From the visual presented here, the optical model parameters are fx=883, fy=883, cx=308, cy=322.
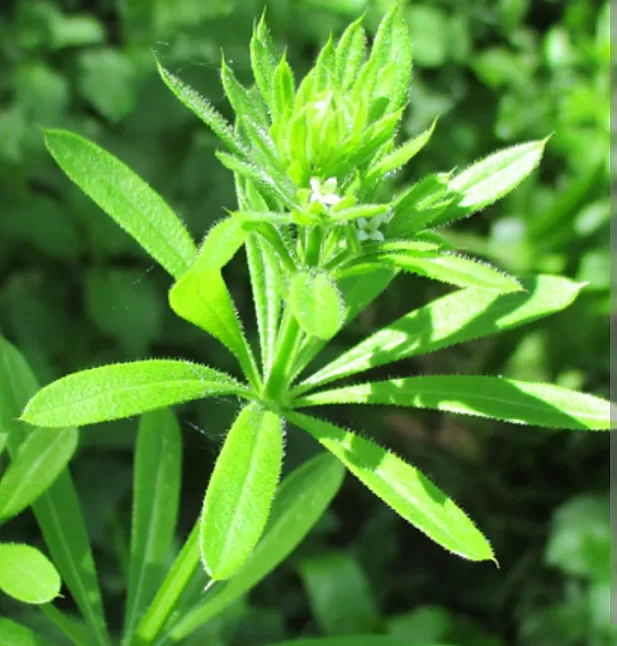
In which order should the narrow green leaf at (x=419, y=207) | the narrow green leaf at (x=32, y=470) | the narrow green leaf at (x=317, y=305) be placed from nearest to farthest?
the narrow green leaf at (x=317, y=305) < the narrow green leaf at (x=419, y=207) < the narrow green leaf at (x=32, y=470)

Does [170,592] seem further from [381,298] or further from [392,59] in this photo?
[381,298]

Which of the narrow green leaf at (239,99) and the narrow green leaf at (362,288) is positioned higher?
the narrow green leaf at (239,99)

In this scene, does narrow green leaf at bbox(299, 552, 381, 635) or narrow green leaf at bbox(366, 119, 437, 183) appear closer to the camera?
narrow green leaf at bbox(366, 119, 437, 183)

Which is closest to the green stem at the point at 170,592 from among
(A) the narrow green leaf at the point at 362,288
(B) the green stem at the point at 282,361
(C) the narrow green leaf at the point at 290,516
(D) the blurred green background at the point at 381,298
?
(C) the narrow green leaf at the point at 290,516

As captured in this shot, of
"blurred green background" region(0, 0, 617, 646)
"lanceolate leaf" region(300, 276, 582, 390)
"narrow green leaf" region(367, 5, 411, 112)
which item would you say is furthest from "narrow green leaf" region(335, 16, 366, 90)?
"blurred green background" region(0, 0, 617, 646)

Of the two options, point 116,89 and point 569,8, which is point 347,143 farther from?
point 569,8

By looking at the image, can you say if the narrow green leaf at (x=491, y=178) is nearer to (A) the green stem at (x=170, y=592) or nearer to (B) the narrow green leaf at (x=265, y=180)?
(B) the narrow green leaf at (x=265, y=180)

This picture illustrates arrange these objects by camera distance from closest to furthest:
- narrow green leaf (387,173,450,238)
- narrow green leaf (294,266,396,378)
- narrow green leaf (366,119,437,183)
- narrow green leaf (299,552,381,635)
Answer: narrow green leaf (366,119,437,183)
narrow green leaf (387,173,450,238)
narrow green leaf (294,266,396,378)
narrow green leaf (299,552,381,635)

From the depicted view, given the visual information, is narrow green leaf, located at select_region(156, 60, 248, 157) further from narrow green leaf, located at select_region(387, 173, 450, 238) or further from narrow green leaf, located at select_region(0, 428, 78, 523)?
narrow green leaf, located at select_region(0, 428, 78, 523)
